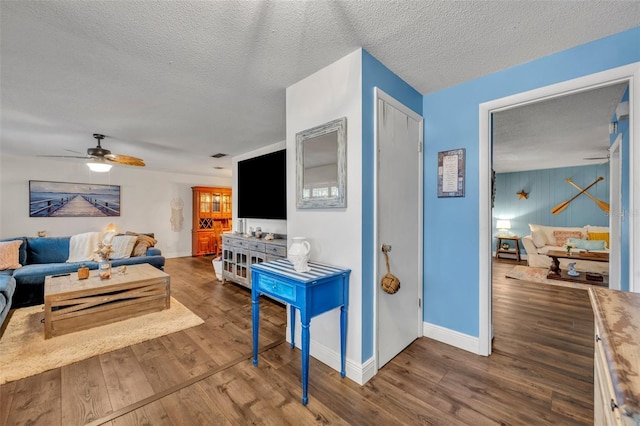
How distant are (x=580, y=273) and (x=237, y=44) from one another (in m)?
6.66

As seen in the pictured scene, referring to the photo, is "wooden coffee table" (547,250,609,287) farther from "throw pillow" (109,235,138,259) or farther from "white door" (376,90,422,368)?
"throw pillow" (109,235,138,259)

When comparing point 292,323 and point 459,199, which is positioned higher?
point 459,199

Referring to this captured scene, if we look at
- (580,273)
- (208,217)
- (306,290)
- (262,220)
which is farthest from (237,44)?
(580,273)

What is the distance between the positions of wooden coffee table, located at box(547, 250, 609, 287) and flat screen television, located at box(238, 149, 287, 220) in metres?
4.98

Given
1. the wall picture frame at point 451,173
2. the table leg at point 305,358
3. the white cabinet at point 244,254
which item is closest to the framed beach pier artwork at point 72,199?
the white cabinet at point 244,254

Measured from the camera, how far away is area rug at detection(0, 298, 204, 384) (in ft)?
6.85

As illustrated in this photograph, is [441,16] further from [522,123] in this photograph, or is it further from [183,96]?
[522,123]

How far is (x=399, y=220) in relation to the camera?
2.23 metres

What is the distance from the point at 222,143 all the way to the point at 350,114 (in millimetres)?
2911

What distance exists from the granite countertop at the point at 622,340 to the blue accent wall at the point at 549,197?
6.74 meters

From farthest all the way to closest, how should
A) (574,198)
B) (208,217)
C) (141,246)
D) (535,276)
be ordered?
(208,217) < (574,198) < (535,276) < (141,246)

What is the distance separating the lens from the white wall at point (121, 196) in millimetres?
4906

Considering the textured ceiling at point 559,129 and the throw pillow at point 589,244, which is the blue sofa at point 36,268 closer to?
the textured ceiling at point 559,129

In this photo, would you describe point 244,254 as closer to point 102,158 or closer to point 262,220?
point 262,220
